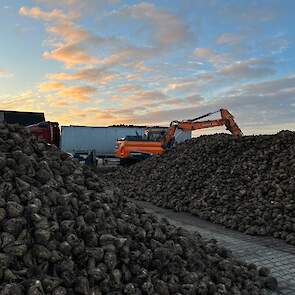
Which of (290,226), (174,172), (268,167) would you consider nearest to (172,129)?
(174,172)

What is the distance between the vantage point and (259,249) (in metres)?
9.83

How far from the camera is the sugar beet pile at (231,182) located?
39.4 feet

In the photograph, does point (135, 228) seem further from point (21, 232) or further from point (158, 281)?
point (21, 232)

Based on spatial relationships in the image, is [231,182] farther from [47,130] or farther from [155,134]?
[155,134]

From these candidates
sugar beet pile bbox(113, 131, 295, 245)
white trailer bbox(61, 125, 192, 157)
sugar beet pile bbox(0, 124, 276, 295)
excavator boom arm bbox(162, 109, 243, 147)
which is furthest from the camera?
white trailer bbox(61, 125, 192, 157)

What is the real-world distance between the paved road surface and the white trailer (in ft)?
93.0

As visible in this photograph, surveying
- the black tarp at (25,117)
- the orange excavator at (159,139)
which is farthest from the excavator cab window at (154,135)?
the black tarp at (25,117)

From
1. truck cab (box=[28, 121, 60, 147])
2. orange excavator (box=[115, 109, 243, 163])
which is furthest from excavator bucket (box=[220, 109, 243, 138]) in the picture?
truck cab (box=[28, 121, 60, 147])

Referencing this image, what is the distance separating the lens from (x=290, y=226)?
11047mm

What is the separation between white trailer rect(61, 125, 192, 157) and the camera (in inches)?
1608

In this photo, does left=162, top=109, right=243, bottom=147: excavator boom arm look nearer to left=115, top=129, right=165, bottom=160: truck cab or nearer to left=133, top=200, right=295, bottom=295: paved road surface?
left=115, top=129, right=165, bottom=160: truck cab

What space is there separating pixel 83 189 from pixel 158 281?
2.20 m

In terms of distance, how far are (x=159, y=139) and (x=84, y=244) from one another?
2377cm

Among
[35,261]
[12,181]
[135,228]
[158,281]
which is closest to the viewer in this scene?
[35,261]
